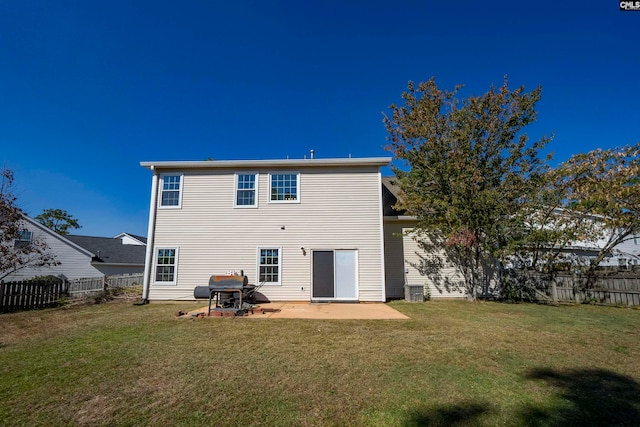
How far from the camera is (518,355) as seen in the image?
5016 millimetres

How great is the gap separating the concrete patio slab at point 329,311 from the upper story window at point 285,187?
4.11m

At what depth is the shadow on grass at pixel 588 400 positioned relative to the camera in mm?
2961

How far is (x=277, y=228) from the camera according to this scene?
12.1m

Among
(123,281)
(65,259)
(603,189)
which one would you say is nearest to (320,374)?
(603,189)

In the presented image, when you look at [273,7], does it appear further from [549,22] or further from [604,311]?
[604,311]

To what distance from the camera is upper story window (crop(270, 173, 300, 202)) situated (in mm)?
12391

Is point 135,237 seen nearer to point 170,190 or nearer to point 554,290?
point 170,190

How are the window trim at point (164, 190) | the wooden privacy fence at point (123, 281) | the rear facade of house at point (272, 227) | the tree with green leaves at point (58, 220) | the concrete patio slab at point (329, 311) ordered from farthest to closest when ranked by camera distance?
the tree with green leaves at point (58, 220) → the wooden privacy fence at point (123, 281) → the window trim at point (164, 190) → the rear facade of house at point (272, 227) → the concrete patio slab at point (329, 311)

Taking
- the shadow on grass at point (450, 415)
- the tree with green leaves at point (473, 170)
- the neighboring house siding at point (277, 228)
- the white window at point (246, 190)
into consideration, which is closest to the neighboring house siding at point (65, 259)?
the neighboring house siding at point (277, 228)

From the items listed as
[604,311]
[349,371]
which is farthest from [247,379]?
[604,311]

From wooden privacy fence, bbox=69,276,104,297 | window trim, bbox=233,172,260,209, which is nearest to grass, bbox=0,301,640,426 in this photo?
window trim, bbox=233,172,260,209

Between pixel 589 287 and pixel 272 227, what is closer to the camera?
pixel 589 287

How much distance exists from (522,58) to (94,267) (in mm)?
29593

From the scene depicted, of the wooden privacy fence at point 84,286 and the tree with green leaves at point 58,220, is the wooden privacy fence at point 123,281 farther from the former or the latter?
the tree with green leaves at point 58,220
